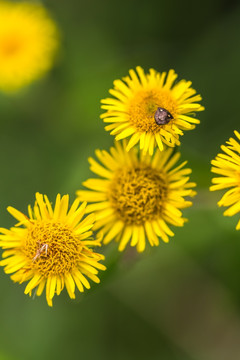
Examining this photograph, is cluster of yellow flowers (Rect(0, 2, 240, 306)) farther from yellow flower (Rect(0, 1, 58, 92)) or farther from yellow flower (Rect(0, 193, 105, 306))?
yellow flower (Rect(0, 1, 58, 92))

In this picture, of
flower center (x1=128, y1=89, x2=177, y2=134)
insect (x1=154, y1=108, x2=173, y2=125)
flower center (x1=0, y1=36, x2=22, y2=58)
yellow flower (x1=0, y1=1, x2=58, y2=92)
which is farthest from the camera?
flower center (x1=0, y1=36, x2=22, y2=58)

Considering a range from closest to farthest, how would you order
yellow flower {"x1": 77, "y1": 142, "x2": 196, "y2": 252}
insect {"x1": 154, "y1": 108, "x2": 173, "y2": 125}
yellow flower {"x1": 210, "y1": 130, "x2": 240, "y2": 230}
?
yellow flower {"x1": 210, "y1": 130, "x2": 240, "y2": 230}
insect {"x1": 154, "y1": 108, "x2": 173, "y2": 125}
yellow flower {"x1": 77, "y1": 142, "x2": 196, "y2": 252}

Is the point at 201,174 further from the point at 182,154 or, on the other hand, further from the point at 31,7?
the point at 31,7

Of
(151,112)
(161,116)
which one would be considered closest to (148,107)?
(151,112)

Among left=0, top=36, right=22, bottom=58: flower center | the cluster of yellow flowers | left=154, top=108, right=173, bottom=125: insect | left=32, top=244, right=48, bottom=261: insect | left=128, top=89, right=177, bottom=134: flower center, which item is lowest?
left=32, top=244, right=48, bottom=261: insect

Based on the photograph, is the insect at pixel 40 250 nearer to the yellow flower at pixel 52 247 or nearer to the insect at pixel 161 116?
the yellow flower at pixel 52 247

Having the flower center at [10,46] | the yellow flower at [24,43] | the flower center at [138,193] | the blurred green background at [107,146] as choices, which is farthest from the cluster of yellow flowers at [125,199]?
the flower center at [10,46]

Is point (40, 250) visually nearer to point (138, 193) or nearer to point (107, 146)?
point (138, 193)

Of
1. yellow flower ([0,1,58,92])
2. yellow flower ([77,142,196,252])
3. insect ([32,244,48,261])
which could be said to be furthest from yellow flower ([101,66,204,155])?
yellow flower ([0,1,58,92])
